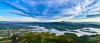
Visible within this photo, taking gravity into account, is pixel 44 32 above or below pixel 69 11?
below

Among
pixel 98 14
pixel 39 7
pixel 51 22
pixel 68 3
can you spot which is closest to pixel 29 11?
pixel 39 7

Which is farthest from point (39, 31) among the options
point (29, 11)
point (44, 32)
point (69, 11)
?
point (69, 11)

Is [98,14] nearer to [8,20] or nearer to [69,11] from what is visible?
[69,11]

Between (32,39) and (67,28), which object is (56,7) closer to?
(67,28)

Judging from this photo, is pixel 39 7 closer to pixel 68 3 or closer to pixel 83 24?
pixel 68 3

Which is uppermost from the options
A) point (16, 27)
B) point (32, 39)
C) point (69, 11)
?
point (69, 11)

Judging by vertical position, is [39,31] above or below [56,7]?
below
